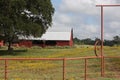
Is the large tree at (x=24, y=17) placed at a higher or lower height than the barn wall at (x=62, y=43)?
higher

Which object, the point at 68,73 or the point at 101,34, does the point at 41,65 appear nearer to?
the point at 68,73

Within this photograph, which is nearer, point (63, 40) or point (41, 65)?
point (41, 65)

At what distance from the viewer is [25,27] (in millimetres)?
63500

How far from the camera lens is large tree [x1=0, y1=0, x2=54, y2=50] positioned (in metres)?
62.1

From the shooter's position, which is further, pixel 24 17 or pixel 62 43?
pixel 62 43

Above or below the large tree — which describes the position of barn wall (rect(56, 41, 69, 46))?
below

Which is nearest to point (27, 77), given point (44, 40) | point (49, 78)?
point (49, 78)

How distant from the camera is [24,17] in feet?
213

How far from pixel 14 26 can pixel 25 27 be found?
174cm

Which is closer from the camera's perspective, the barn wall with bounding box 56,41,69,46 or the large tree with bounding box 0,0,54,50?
the large tree with bounding box 0,0,54,50

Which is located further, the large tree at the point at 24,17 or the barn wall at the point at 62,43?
the barn wall at the point at 62,43

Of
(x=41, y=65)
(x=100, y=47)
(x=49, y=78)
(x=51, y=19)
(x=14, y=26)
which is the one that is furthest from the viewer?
(x=51, y=19)

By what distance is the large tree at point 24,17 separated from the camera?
204 ft

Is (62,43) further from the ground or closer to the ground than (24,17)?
closer to the ground
